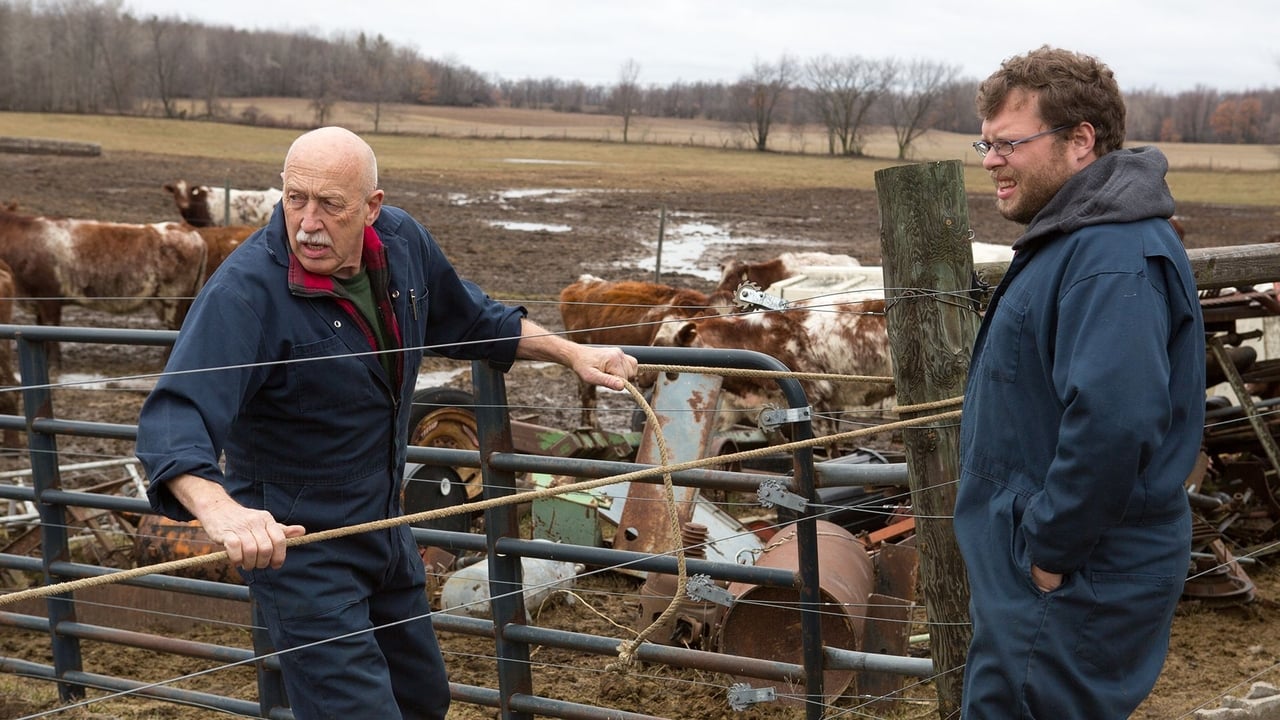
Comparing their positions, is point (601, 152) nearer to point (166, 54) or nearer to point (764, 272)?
point (764, 272)

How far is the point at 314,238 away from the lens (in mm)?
2949

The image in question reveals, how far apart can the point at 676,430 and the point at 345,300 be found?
12.4 feet

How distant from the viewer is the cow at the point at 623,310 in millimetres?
11227

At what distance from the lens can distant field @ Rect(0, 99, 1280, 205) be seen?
137ft

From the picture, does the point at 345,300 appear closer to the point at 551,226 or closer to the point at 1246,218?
the point at 551,226

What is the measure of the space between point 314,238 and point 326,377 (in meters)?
0.35

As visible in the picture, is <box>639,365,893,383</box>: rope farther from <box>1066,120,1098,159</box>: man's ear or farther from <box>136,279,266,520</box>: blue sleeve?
<box>136,279,266,520</box>: blue sleeve

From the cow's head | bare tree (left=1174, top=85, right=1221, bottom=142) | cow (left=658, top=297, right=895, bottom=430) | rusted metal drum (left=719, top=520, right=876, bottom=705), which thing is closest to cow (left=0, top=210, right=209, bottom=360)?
the cow's head

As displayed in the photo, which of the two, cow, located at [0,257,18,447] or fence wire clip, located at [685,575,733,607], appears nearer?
fence wire clip, located at [685,575,733,607]

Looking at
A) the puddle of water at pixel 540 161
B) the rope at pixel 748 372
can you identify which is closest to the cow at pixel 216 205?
the rope at pixel 748 372

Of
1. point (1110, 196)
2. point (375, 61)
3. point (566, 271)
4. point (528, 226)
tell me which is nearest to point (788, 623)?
point (1110, 196)

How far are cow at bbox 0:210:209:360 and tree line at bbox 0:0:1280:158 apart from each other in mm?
50321

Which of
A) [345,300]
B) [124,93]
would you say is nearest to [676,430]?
[345,300]

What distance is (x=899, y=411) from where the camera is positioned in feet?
11.1
